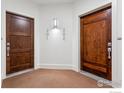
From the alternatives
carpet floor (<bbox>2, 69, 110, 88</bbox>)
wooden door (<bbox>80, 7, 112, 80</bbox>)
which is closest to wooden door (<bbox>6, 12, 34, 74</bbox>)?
carpet floor (<bbox>2, 69, 110, 88</bbox>)

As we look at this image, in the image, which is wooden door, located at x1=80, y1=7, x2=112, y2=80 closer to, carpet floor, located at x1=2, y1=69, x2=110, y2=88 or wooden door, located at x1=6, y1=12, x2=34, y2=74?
carpet floor, located at x1=2, y1=69, x2=110, y2=88

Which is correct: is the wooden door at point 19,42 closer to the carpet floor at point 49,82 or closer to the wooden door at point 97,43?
the carpet floor at point 49,82

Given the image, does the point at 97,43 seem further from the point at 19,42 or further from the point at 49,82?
the point at 19,42

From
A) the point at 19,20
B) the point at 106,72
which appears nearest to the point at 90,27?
the point at 106,72

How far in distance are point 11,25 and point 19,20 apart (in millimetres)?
172

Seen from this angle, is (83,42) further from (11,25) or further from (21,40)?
(11,25)

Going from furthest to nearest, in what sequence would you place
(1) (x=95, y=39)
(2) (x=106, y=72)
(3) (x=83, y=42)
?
(3) (x=83, y=42), (1) (x=95, y=39), (2) (x=106, y=72)

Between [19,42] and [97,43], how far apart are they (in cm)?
105

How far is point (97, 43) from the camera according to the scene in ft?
5.96

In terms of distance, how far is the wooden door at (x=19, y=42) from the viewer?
1857 mm

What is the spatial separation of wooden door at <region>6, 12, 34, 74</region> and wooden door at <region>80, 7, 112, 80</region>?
0.78 metres

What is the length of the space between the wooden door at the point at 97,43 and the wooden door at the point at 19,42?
2.57 ft

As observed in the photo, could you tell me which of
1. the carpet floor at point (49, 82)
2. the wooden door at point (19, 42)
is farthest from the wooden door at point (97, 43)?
the wooden door at point (19, 42)

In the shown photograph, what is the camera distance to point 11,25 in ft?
6.23
